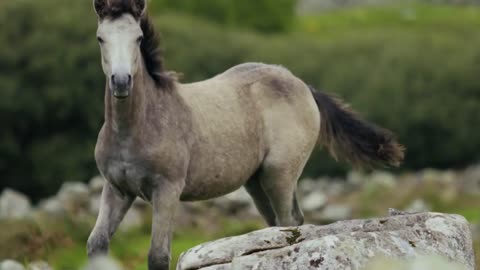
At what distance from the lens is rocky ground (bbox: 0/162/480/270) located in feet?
58.3

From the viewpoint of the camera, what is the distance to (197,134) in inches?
370

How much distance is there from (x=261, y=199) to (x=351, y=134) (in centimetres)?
106

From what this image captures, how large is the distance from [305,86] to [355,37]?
17.8 m

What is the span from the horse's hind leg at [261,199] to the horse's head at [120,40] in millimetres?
2094

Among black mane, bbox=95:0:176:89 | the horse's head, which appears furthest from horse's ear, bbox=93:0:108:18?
black mane, bbox=95:0:176:89

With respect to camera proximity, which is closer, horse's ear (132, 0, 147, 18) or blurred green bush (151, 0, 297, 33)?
horse's ear (132, 0, 147, 18)

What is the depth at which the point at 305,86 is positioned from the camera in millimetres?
10773

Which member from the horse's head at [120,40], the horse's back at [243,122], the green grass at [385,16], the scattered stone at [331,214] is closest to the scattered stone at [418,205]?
the scattered stone at [331,214]

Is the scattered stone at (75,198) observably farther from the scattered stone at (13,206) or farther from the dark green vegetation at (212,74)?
the dark green vegetation at (212,74)

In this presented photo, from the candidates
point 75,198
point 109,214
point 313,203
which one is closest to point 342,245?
point 109,214

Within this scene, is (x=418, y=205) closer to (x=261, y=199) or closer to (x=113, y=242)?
(x=113, y=242)

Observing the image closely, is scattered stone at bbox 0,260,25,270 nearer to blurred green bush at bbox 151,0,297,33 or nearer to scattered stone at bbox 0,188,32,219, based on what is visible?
scattered stone at bbox 0,188,32,219

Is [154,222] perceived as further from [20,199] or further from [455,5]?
[455,5]

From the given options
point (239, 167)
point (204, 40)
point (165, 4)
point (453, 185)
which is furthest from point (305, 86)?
point (165, 4)
